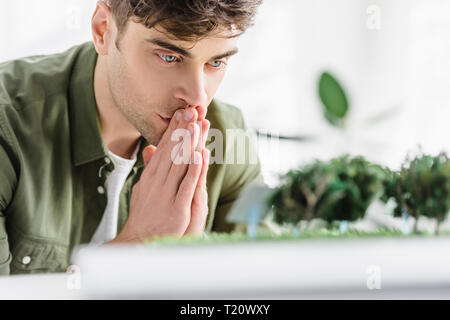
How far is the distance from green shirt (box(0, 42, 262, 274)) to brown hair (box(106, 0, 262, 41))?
21cm

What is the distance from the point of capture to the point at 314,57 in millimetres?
1174

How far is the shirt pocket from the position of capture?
3.70ft

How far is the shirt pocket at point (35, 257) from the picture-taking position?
3.70 ft

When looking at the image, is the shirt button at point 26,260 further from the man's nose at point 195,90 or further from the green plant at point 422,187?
the green plant at point 422,187

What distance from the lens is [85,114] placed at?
3.93 ft

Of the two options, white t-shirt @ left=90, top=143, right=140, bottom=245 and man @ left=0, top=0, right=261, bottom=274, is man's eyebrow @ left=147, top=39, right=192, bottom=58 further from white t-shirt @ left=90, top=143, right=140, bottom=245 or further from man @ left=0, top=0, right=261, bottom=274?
white t-shirt @ left=90, top=143, right=140, bottom=245

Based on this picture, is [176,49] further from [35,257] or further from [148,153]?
[35,257]

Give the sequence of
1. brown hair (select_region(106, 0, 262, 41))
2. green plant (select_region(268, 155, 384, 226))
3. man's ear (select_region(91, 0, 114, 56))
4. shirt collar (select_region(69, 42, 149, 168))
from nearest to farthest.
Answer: green plant (select_region(268, 155, 384, 226)) < brown hair (select_region(106, 0, 262, 41)) < man's ear (select_region(91, 0, 114, 56)) < shirt collar (select_region(69, 42, 149, 168))

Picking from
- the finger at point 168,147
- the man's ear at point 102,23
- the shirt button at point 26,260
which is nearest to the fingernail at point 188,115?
the finger at point 168,147

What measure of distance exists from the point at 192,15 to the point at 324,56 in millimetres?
325

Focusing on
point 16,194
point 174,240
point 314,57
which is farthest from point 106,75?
point 174,240

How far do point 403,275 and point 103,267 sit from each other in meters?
0.39

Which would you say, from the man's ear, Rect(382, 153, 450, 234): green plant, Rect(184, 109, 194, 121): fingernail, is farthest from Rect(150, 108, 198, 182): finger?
Rect(382, 153, 450, 234): green plant
